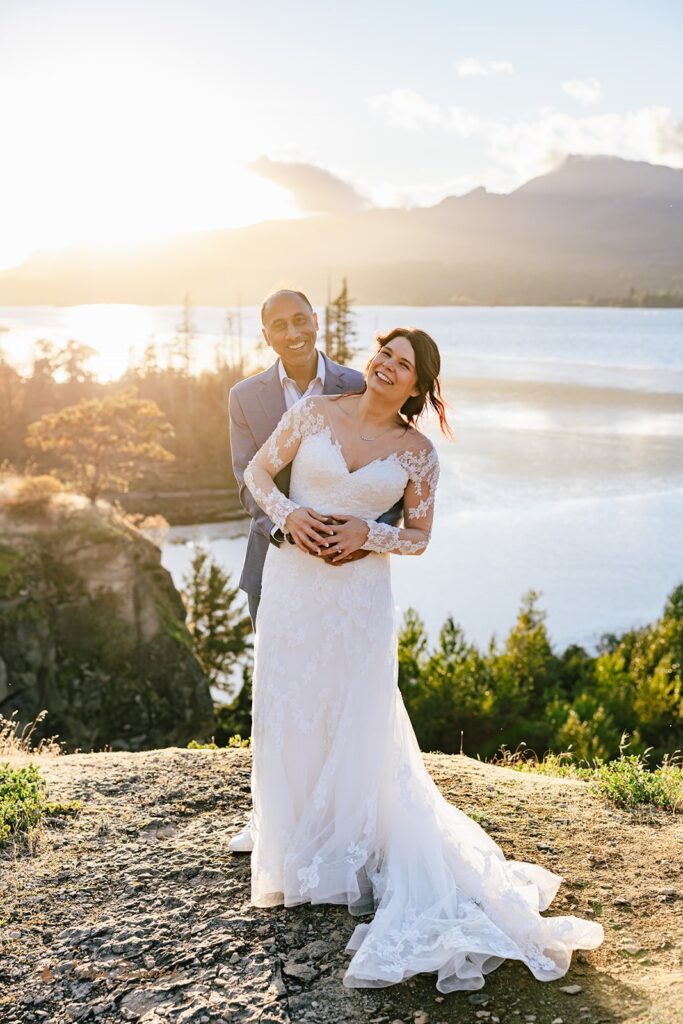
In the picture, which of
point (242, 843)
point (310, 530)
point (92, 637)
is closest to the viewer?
point (310, 530)

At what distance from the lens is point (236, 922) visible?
393 centimetres

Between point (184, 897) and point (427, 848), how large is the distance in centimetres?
127

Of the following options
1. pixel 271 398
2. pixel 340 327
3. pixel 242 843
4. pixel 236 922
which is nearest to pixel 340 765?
pixel 236 922

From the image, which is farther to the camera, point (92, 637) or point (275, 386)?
point (92, 637)

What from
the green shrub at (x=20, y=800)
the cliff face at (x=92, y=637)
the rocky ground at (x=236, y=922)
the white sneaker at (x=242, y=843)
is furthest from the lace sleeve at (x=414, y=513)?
the cliff face at (x=92, y=637)

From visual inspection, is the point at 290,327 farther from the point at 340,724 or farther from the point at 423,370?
the point at 340,724

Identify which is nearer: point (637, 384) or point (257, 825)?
point (257, 825)

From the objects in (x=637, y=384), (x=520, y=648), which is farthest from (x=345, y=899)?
(x=637, y=384)

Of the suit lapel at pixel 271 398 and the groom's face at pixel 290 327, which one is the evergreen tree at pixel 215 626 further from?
the groom's face at pixel 290 327

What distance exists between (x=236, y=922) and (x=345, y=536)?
1.83 meters

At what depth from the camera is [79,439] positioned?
116 feet

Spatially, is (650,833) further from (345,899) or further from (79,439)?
(79,439)

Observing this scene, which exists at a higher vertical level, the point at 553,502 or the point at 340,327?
the point at 340,327

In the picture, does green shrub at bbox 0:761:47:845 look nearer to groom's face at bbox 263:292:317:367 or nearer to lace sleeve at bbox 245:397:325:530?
lace sleeve at bbox 245:397:325:530
